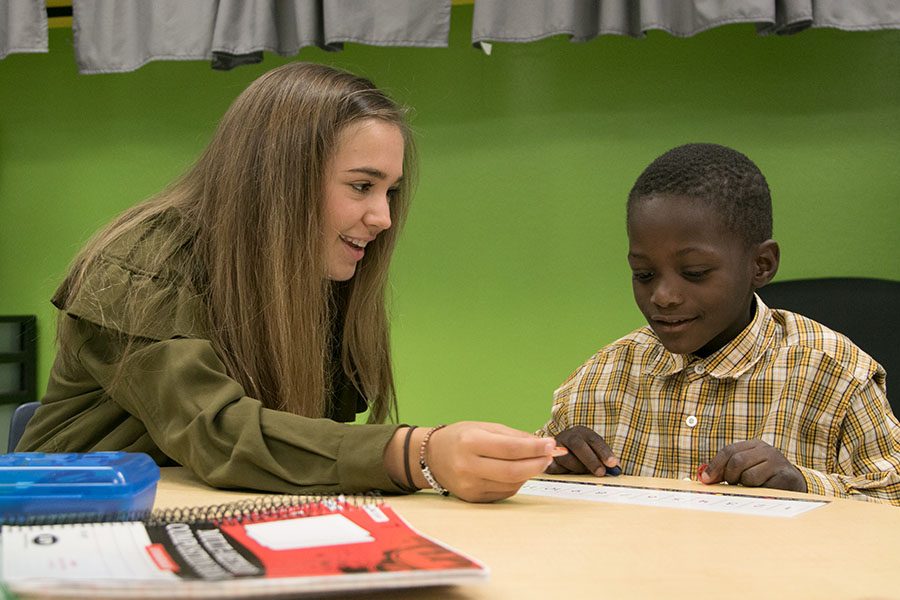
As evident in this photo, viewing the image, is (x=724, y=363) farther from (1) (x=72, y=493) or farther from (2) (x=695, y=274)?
(1) (x=72, y=493)

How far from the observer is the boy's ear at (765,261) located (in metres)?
1.56

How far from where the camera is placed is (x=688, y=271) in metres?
1.49

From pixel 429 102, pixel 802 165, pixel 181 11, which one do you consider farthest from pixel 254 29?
pixel 802 165

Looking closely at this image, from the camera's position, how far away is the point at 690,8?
208 centimetres

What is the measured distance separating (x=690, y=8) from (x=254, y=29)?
3.16 feet

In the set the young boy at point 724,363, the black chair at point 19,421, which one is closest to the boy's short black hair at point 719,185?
the young boy at point 724,363

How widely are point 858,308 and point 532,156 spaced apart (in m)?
0.92

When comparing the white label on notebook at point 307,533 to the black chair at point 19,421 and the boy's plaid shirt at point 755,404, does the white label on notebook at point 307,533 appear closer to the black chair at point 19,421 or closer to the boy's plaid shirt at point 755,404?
the boy's plaid shirt at point 755,404

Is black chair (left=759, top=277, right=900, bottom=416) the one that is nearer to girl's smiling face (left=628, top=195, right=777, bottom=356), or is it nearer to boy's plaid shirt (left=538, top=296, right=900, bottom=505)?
boy's plaid shirt (left=538, top=296, right=900, bottom=505)

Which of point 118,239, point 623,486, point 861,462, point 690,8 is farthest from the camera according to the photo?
point 690,8

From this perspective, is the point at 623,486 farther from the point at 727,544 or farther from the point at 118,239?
the point at 118,239

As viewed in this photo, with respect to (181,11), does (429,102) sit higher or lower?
lower

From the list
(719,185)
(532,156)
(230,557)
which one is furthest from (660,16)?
(230,557)

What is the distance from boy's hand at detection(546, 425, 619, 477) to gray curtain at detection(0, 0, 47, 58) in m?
1.71
